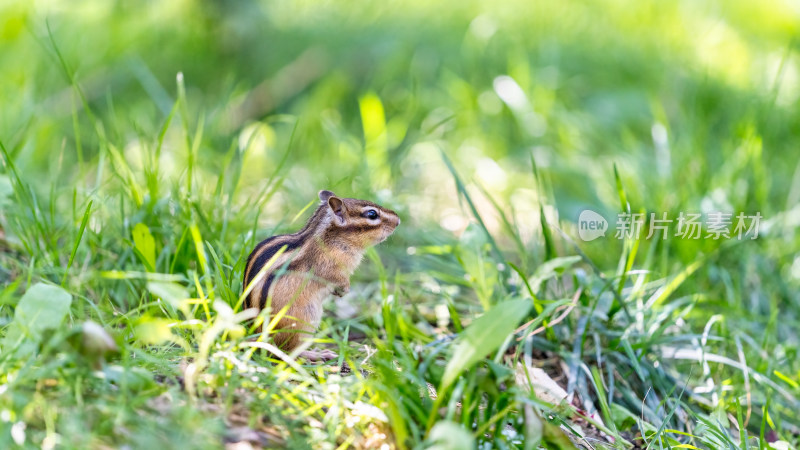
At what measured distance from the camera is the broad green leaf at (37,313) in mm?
2322

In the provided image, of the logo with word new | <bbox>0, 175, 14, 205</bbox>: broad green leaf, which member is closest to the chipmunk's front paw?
<bbox>0, 175, 14, 205</bbox>: broad green leaf

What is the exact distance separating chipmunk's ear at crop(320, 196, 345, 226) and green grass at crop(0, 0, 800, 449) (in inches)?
11.9

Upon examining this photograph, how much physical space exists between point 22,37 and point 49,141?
1435 millimetres

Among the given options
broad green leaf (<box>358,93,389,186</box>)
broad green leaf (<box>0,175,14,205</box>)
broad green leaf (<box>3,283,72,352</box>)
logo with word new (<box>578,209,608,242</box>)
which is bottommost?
logo with word new (<box>578,209,608,242</box>)

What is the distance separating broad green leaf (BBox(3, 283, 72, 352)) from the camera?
232 centimetres

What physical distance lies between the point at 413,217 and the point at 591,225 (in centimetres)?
109

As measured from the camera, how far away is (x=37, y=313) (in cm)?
237

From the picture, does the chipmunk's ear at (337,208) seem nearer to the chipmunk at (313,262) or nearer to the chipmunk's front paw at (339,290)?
the chipmunk at (313,262)

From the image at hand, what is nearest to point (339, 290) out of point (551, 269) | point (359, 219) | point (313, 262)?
point (313, 262)

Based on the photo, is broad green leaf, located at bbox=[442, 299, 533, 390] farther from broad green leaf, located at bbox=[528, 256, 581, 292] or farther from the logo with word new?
the logo with word new

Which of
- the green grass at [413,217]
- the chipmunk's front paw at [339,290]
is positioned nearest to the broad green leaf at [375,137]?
the green grass at [413,217]

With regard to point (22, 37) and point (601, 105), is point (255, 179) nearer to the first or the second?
point (22, 37)

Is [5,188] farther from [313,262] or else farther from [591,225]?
[591,225]

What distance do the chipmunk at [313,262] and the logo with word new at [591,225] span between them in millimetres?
1947
